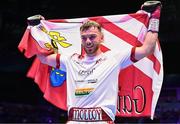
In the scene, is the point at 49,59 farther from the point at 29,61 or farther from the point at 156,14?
the point at 29,61

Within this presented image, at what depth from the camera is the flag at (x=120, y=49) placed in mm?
3381

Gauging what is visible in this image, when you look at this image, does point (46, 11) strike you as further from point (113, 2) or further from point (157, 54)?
point (157, 54)

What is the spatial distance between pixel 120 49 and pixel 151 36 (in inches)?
23.4

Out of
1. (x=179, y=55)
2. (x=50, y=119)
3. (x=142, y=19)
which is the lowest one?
(x=50, y=119)

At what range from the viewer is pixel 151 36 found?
2.99 m

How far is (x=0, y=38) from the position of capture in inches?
264

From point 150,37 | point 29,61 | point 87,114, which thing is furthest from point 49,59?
point 29,61

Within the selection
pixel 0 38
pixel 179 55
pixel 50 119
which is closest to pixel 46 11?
pixel 0 38

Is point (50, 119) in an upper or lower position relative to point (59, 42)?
lower

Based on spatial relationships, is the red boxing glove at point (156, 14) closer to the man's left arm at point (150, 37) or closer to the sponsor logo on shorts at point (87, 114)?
the man's left arm at point (150, 37)

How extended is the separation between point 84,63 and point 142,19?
2.24 ft

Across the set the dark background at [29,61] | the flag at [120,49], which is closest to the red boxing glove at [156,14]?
the flag at [120,49]

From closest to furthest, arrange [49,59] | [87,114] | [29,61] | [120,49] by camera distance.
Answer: [87,114] → [49,59] → [120,49] → [29,61]

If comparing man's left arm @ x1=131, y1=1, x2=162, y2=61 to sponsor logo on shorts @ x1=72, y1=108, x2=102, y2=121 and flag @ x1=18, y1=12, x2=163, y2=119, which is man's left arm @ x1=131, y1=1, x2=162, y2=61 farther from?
sponsor logo on shorts @ x1=72, y1=108, x2=102, y2=121
